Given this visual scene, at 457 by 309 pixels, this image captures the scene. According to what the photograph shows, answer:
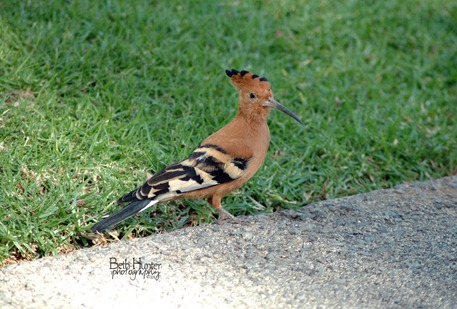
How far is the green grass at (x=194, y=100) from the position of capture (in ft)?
14.6

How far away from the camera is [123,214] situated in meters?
4.03

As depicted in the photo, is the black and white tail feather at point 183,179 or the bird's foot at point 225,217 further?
the bird's foot at point 225,217

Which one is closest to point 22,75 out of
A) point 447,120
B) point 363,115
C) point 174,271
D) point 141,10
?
point 141,10

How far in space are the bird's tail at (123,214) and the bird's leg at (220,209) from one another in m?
0.52

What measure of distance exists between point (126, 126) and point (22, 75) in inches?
35.5

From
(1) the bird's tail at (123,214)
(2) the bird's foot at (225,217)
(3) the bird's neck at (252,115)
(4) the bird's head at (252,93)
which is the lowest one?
(2) the bird's foot at (225,217)

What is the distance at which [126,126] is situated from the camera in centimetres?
516

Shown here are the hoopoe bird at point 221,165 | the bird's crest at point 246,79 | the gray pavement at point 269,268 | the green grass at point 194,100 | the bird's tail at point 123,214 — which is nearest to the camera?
the gray pavement at point 269,268

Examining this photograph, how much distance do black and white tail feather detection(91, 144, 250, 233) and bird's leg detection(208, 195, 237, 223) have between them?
14cm

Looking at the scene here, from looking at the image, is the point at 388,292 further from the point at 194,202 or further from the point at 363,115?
the point at 363,115

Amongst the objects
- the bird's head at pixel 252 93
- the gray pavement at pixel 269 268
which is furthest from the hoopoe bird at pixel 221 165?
the gray pavement at pixel 269 268

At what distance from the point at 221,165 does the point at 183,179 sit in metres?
0.31

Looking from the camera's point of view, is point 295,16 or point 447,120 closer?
point 447,120

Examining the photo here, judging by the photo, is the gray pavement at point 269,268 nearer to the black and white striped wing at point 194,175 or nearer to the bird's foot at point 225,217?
the bird's foot at point 225,217
